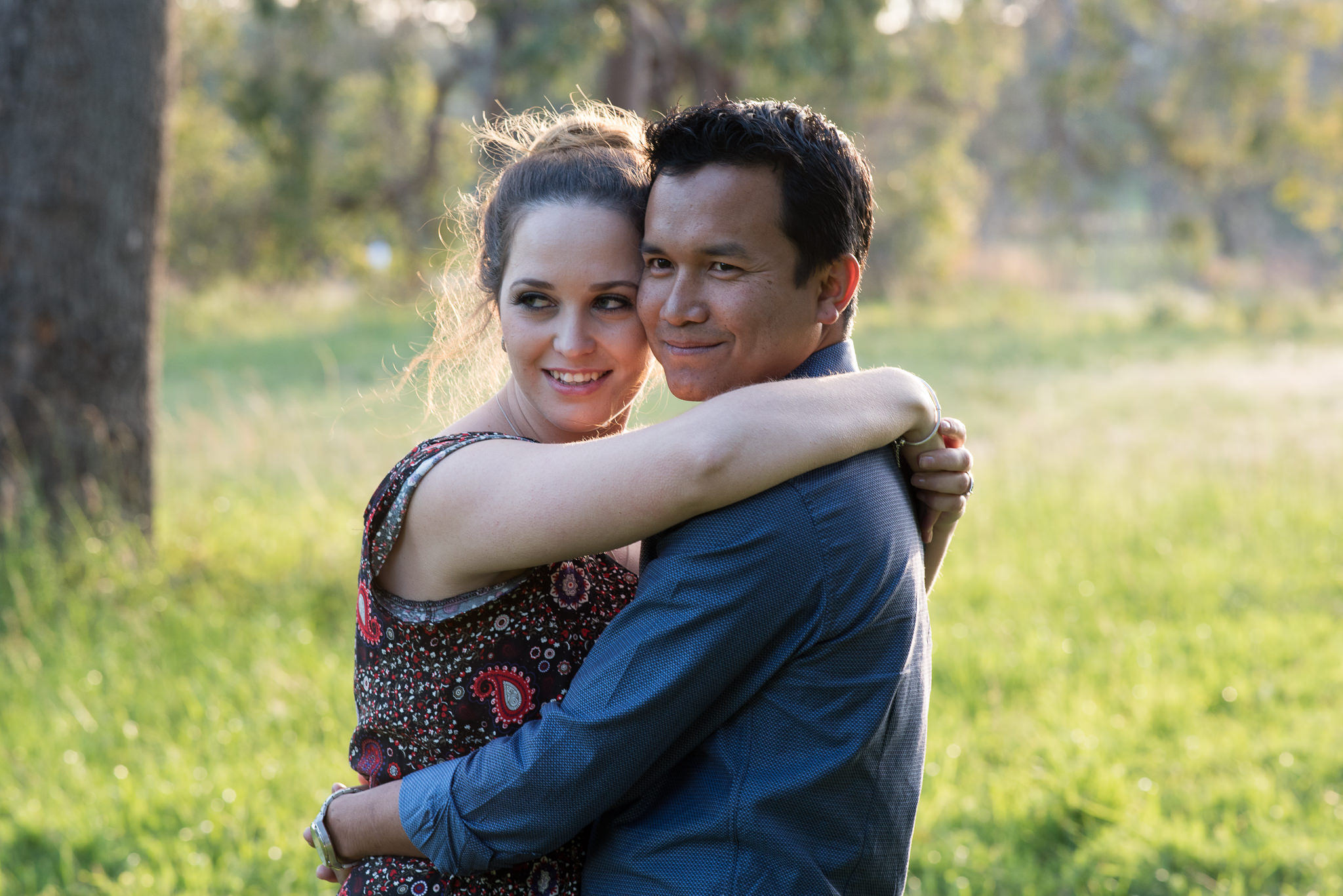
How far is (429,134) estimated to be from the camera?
61.3ft

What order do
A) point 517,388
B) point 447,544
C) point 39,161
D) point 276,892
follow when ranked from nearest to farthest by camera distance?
point 447,544 < point 517,388 < point 276,892 < point 39,161

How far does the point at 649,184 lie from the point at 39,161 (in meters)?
4.48

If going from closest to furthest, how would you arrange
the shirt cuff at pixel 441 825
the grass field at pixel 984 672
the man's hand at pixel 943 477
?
the shirt cuff at pixel 441 825 < the man's hand at pixel 943 477 < the grass field at pixel 984 672

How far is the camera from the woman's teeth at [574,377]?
6.44 ft

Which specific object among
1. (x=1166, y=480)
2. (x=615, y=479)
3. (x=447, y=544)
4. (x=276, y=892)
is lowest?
(x=276, y=892)

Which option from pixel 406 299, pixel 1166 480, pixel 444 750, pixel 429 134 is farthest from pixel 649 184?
pixel 406 299

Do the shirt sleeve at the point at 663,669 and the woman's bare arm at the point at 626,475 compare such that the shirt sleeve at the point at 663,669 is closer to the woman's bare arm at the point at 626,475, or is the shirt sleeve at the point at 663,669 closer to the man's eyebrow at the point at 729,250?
the woman's bare arm at the point at 626,475

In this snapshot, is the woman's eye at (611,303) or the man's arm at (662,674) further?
the woman's eye at (611,303)

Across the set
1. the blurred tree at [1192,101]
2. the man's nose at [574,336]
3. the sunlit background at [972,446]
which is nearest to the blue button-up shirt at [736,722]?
the man's nose at [574,336]

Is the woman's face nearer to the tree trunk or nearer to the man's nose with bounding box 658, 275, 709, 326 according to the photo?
the man's nose with bounding box 658, 275, 709, 326

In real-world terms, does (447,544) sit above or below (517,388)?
below

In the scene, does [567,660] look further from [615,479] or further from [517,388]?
[517,388]

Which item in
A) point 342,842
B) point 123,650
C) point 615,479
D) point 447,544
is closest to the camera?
point 615,479

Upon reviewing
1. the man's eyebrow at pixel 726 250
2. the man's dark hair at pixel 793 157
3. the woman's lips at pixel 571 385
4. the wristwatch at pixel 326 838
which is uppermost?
the man's dark hair at pixel 793 157
